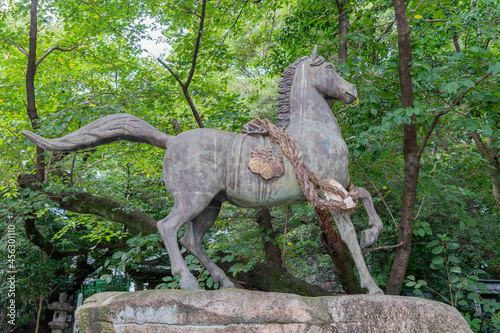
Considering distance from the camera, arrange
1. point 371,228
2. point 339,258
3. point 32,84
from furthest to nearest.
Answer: point 32,84, point 339,258, point 371,228

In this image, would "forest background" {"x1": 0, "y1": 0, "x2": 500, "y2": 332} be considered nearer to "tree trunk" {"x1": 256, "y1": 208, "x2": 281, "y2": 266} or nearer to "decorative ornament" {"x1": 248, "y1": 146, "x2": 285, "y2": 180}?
"tree trunk" {"x1": 256, "y1": 208, "x2": 281, "y2": 266}

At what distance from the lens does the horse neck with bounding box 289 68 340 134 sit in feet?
10.8

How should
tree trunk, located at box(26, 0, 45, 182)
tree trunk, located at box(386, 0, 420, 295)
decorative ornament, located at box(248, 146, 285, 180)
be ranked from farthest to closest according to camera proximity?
1. tree trunk, located at box(26, 0, 45, 182)
2. tree trunk, located at box(386, 0, 420, 295)
3. decorative ornament, located at box(248, 146, 285, 180)

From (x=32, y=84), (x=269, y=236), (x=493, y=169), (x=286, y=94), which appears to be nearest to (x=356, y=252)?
(x=286, y=94)

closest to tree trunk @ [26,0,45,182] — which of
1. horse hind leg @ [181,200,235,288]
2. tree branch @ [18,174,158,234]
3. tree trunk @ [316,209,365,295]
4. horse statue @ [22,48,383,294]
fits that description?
tree branch @ [18,174,158,234]

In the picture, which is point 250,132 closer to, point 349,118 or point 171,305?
point 171,305

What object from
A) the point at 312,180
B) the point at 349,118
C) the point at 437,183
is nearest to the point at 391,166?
the point at 349,118

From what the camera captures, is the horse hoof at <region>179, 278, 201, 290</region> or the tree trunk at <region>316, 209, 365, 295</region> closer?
the horse hoof at <region>179, 278, 201, 290</region>

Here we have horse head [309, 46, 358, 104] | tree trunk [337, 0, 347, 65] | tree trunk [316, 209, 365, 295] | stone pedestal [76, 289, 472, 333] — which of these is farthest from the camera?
tree trunk [337, 0, 347, 65]

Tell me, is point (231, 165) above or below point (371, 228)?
above

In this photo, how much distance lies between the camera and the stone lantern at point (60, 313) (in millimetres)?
10070

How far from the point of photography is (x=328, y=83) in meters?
3.43

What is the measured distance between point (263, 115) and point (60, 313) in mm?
7173

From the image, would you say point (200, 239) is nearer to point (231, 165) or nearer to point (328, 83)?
point (231, 165)
